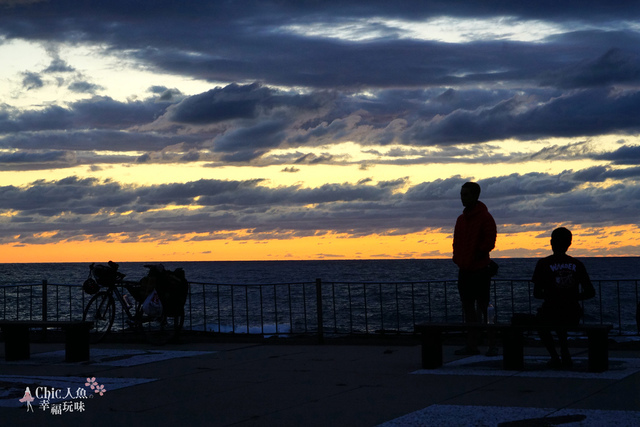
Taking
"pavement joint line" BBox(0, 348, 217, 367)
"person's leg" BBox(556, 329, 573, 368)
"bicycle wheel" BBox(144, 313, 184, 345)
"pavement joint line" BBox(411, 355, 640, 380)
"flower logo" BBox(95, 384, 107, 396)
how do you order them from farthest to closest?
"bicycle wheel" BBox(144, 313, 184, 345) → "pavement joint line" BBox(0, 348, 217, 367) → "person's leg" BBox(556, 329, 573, 368) → "pavement joint line" BBox(411, 355, 640, 380) → "flower logo" BBox(95, 384, 107, 396)

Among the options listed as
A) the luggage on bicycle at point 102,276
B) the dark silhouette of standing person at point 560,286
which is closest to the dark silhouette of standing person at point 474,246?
the dark silhouette of standing person at point 560,286

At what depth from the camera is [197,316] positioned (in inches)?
1507

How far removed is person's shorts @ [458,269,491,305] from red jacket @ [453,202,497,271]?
0.26 ft

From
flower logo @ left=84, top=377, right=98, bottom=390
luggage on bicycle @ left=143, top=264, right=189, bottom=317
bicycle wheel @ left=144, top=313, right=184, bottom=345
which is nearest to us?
flower logo @ left=84, top=377, right=98, bottom=390

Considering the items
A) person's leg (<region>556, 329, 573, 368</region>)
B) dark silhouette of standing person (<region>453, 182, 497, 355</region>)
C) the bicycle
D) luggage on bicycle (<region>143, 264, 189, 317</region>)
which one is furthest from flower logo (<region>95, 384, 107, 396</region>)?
person's leg (<region>556, 329, 573, 368</region>)

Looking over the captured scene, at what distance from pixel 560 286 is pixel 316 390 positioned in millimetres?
2886

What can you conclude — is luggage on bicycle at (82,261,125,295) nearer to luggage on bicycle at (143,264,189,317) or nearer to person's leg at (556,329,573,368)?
luggage on bicycle at (143,264,189,317)

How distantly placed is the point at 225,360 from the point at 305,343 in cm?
228

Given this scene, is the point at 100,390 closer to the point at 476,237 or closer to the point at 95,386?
the point at 95,386

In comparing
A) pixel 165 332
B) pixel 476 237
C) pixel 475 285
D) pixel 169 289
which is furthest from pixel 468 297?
pixel 165 332

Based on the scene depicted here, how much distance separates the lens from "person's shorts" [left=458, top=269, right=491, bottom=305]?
9.55 m

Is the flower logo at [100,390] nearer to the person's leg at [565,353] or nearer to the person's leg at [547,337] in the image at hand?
the person's leg at [547,337]

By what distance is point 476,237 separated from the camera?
9500 mm

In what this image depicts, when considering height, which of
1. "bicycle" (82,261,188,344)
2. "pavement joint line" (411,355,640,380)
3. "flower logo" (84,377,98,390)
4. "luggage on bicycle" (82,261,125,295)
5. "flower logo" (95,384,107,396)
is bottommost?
"pavement joint line" (411,355,640,380)
